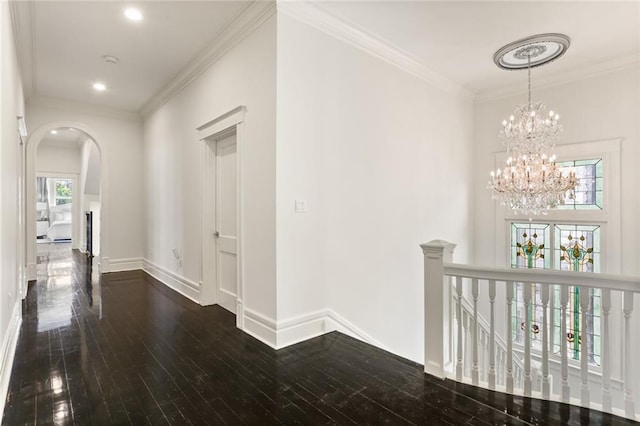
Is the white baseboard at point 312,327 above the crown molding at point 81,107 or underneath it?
underneath

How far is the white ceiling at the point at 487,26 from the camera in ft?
10.2

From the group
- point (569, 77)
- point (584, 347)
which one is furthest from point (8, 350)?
point (569, 77)

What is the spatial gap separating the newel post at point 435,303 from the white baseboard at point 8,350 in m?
2.74

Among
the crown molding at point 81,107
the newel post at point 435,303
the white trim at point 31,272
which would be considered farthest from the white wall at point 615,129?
A: the white trim at point 31,272

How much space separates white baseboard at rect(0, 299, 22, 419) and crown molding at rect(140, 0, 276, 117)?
3.18m

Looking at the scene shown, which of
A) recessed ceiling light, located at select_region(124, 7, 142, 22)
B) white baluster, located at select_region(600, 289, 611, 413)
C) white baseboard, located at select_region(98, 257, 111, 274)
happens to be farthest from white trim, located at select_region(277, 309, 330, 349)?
white baseboard, located at select_region(98, 257, 111, 274)

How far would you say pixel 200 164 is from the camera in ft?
13.3

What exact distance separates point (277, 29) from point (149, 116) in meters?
4.10

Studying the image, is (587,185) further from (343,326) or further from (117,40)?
(117,40)

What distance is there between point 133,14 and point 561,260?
6.08 m

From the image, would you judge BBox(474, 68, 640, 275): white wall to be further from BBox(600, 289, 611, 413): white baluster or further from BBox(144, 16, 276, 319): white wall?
BBox(144, 16, 276, 319): white wall

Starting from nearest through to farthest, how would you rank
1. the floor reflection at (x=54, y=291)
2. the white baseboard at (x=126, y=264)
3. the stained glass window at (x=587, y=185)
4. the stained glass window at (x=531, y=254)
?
the floor reflection at (x=54, y=291) < the stained glass window at (x=587, y=185) < the stained glass window at (x=531, y=254) < the white baseboard at (x=126, y=264)

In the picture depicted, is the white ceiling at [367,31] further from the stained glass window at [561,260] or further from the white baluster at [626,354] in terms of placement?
the white baluster at [626,354]

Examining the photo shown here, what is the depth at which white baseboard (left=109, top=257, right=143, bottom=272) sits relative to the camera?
597cm
